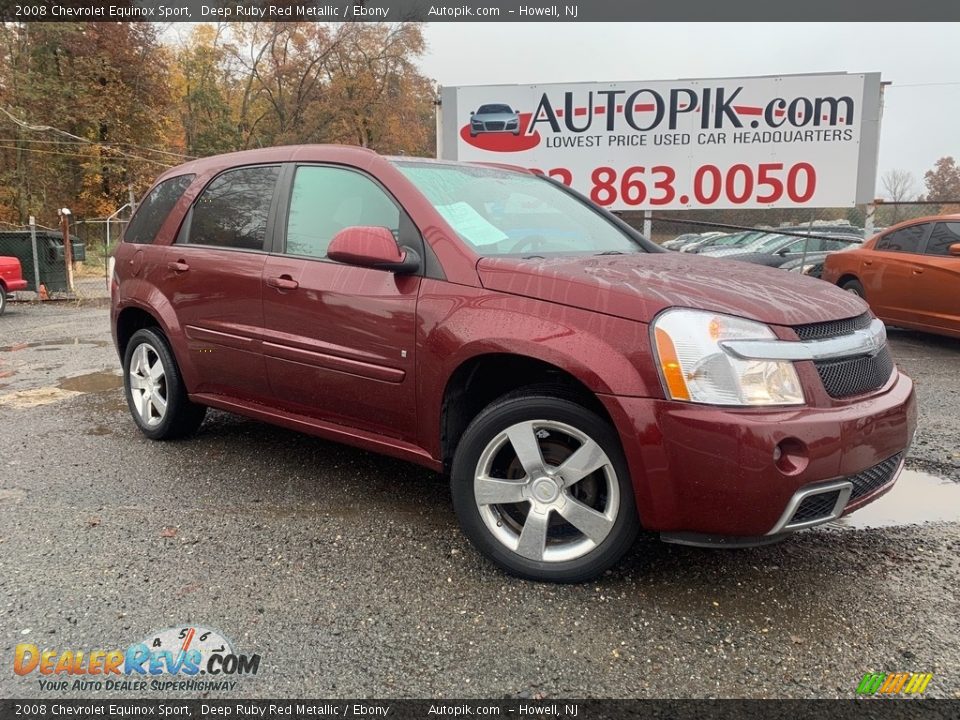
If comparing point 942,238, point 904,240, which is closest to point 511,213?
point 942,238

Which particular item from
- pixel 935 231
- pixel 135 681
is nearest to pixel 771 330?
pixel 135 681

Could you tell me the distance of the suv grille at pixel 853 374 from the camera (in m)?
2.36

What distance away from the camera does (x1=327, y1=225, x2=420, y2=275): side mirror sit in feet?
9.24

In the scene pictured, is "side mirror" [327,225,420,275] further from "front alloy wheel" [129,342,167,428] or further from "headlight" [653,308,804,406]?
"front alloy wheel" [129,342,167,428]

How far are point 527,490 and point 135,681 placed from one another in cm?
142

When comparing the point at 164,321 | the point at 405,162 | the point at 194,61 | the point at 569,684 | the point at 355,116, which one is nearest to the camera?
the point at 569,684

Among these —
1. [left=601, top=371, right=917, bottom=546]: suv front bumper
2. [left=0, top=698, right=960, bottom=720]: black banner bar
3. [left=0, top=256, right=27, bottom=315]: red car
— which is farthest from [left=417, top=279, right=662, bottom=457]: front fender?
[left=0, top=256, right=27, bottom=315]: red car

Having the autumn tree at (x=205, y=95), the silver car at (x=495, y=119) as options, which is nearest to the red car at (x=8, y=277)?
the silver car at (x=495, y=119)

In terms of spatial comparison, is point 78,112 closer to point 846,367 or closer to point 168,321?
point 168,321

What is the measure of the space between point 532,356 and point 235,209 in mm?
→ 2173

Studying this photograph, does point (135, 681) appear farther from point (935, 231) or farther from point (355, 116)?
point (355, 116)

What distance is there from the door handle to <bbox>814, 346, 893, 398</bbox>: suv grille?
2264 mm

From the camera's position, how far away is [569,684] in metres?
2.07

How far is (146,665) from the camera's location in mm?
2154
